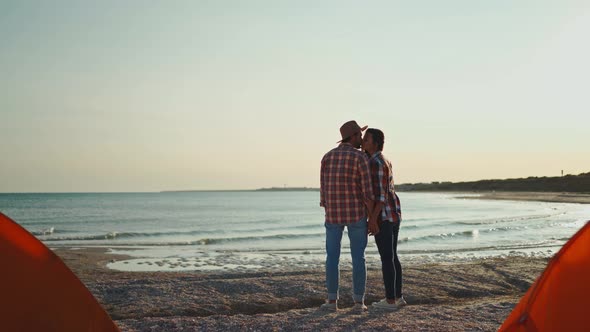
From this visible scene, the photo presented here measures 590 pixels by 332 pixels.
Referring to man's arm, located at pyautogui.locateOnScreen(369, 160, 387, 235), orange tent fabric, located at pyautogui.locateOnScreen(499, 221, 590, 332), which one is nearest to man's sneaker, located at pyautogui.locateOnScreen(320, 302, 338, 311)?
man's arm, located at pyautogui.locateOnScreen(369, 160, 387, 235)

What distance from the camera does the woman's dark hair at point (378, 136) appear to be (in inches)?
261

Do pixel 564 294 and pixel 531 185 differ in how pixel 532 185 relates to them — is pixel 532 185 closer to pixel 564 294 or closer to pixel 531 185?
pixel 531 185

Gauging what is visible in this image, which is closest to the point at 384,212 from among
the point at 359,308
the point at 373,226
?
the point at 373,226

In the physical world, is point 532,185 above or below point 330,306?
above

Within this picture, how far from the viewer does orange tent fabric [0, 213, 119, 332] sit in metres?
3.67

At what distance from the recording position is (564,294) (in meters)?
3.64

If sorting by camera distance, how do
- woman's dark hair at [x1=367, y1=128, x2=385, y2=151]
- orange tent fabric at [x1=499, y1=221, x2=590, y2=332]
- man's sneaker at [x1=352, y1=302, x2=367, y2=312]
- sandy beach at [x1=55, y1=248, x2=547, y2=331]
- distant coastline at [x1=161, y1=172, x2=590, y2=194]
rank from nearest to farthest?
orange tent fabric at [x1=499, y1=221, x2=590, y2=332] < sandy beach at [x1=55, y1=248, x2=547, y2=331] < man's sneaker at [x1=352, y1=302, x2=367, y2=312] < woman's dark hair at [x1=367, y1=128, x2=385, y2=151] < distant coastline at [x1=161, y1=172, x2=590, y2=194]

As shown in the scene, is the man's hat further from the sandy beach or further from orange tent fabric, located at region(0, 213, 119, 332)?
orange tent fabric, located at region(0, 213, 119, 332)

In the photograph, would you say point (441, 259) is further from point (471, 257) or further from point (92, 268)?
point (92, 268)

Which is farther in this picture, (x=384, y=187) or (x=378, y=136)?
(x=378, y=136)

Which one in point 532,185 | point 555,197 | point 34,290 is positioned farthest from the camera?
point 532,185

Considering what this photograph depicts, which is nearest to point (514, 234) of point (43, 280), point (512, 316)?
point (512, 316)

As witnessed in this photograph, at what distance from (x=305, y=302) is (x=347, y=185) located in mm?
1979

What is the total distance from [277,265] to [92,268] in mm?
4110
